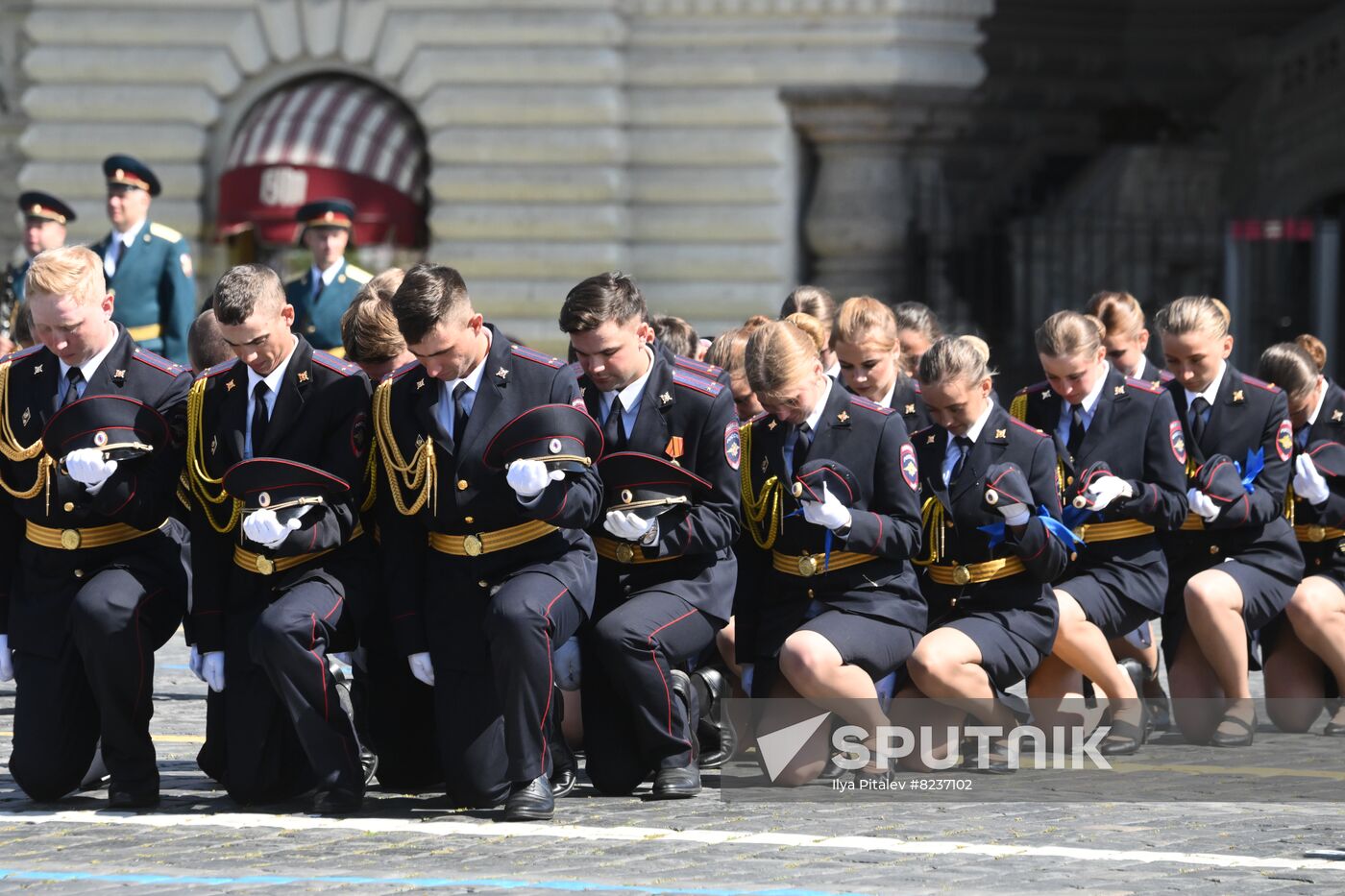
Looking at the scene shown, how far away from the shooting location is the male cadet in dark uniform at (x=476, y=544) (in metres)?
6.61

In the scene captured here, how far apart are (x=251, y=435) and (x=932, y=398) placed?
6.98 feet

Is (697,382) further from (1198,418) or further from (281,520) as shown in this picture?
(1198,418)

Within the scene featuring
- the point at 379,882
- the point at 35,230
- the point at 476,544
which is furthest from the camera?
the point at 35,230

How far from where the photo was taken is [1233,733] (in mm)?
8242

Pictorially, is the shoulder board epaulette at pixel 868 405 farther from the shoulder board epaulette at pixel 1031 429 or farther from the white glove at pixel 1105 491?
the white glove at pixel 1105 491

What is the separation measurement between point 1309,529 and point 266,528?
158 inches

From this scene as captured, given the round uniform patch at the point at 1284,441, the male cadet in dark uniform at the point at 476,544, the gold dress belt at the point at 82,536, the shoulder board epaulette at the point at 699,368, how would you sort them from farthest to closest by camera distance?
the round uniform patch at the point at 1284,441 < the shoulder board epaulette at the point at 699,368 < the gold dress belt at the point at 82,536 < the male cadet in dark uniform at the point at 476,544

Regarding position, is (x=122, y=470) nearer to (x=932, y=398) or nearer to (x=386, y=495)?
(x=386, y=495)

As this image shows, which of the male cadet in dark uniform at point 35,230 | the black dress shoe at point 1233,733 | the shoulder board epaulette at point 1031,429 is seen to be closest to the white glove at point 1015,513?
the shoulder board epaulette at point 1031,429

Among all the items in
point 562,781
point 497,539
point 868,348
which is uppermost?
point 868,348

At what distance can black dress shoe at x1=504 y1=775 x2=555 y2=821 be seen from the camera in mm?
6664

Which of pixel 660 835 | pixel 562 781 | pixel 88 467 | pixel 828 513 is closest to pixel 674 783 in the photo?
pixel 562 781

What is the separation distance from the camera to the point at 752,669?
7.57m

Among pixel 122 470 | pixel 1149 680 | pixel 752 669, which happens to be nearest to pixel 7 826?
pixel 122 470
